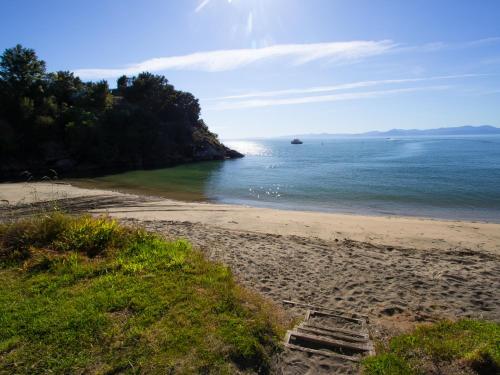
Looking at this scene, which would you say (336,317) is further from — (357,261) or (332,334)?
(357,261)

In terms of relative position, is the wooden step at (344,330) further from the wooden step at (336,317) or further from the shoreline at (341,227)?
the shoreline at (341,227)

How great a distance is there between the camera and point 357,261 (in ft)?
35.9

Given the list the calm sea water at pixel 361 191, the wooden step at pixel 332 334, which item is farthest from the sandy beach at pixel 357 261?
the calm sea water at pixel 361 191

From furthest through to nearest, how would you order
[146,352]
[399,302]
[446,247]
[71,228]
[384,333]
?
[446,247], [71,228], [399,302], [384,333], [146,352]

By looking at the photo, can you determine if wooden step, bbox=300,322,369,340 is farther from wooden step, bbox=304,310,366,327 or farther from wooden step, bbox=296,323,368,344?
wooden step, bbox=304,310,366,327

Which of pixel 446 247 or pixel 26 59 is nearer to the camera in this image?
pixel 446 247

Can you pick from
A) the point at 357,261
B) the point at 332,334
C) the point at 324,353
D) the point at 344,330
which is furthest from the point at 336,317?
the point at 357,261

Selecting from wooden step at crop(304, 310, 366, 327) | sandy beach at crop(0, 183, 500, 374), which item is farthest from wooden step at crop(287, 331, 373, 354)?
wooden step at crop(304, 310, 366, 327)

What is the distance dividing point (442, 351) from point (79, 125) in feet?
175

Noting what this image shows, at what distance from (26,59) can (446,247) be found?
55.4 meters

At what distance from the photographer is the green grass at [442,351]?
205 inches

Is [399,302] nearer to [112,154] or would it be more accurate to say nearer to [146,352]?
[146,352]

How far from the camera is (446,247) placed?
1357 cm

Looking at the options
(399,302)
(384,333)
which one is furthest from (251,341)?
(399,302)
